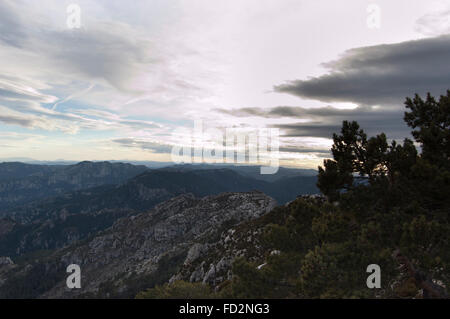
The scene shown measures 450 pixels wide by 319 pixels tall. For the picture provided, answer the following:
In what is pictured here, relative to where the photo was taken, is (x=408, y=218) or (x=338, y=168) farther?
(x=338, y=168)

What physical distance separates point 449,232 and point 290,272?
13.0 meters

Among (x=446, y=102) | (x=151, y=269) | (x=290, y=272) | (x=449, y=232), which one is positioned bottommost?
(x=151, y=269)

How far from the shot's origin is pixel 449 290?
723 inches

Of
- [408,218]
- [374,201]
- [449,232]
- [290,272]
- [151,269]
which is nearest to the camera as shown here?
[449,232]

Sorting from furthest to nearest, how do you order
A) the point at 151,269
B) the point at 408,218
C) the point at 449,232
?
the point at 151,269 → the point at 408,218 → the point at 449,232

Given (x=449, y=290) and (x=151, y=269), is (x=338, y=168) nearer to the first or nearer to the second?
(x=449, y=290)

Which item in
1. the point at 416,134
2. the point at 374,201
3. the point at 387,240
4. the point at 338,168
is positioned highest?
the point at 416,134
